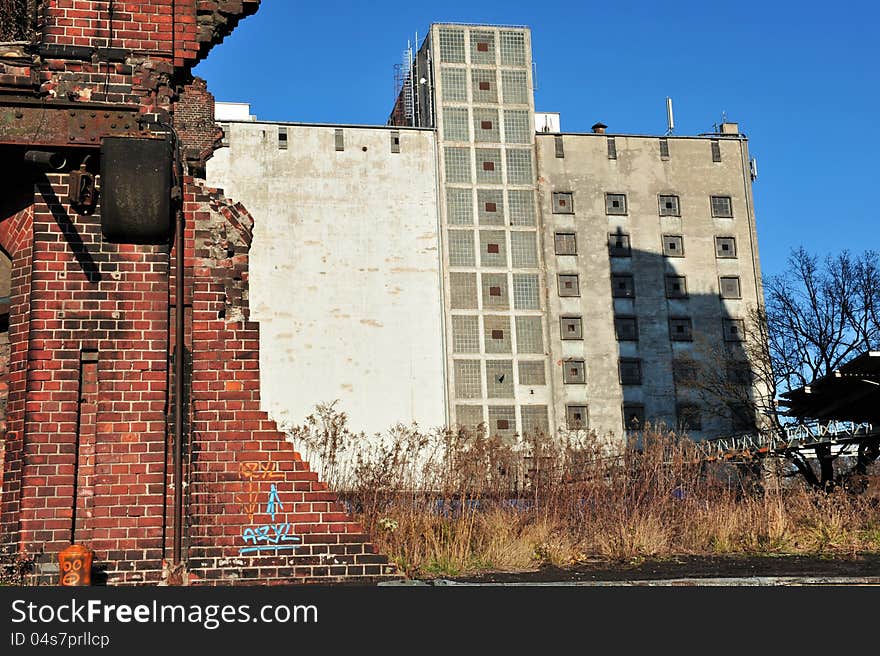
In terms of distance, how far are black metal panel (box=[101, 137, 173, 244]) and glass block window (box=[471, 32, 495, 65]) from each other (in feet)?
146

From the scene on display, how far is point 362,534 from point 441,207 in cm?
4028

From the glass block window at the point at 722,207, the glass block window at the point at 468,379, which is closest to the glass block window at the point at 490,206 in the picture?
the glass block window at the point at 468,379

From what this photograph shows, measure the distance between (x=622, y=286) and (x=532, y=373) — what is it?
6.30 m

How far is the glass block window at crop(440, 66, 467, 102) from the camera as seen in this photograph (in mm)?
50000

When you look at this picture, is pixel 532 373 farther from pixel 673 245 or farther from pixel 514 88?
pixel 514 88

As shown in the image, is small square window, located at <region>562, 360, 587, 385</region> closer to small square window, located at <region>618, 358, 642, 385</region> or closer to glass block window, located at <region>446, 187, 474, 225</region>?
small square window, located at <region>618, 358, 642, 385</region>

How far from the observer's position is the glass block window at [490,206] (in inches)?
1940

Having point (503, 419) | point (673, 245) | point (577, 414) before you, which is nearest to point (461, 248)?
point (503, 419)

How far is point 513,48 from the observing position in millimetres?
51812

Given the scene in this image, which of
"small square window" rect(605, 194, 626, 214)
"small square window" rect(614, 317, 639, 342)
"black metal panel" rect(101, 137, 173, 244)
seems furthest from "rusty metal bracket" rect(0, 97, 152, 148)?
"small square window" rect(605, 194, 626, 214)

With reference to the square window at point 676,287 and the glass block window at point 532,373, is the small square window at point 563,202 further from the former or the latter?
the glass block window at point 532,373

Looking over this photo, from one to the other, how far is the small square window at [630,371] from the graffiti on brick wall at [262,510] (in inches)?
1655

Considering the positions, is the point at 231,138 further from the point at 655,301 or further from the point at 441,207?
the point at 655,301

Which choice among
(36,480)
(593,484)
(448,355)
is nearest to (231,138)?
(448,355)
